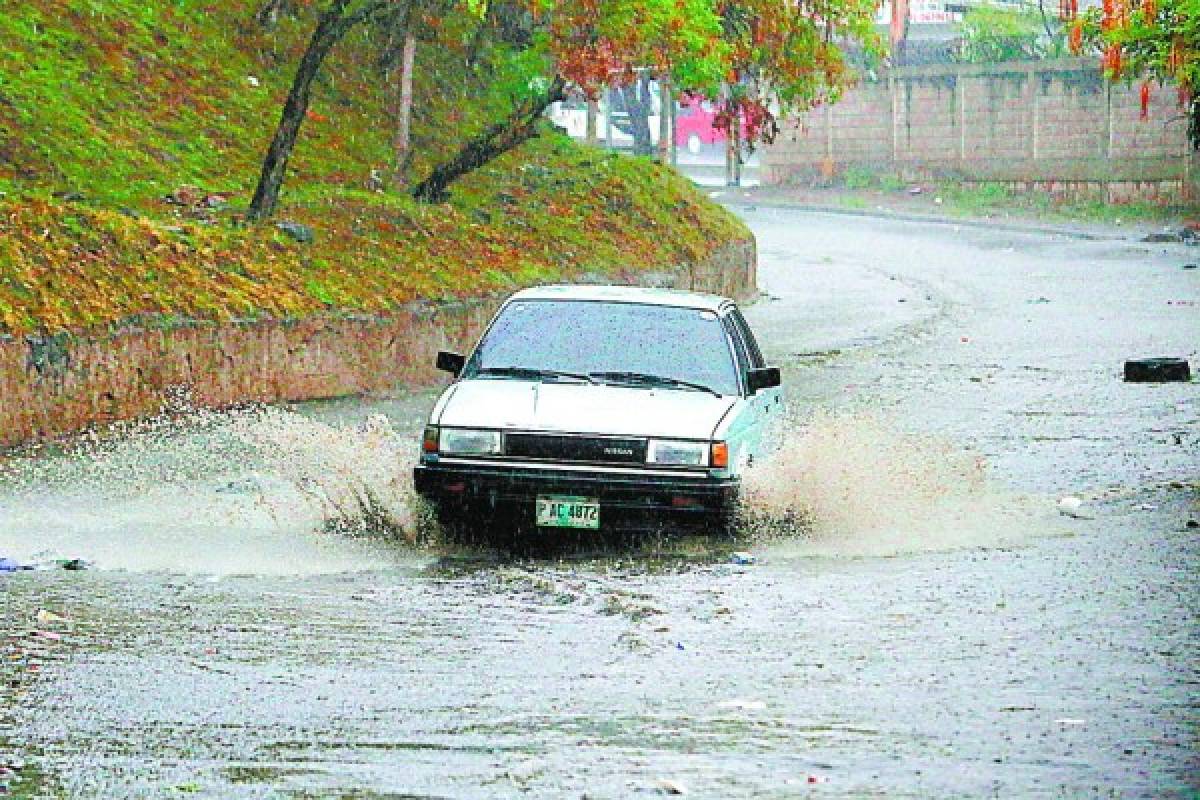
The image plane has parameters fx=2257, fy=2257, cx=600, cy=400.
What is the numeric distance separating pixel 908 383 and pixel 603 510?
12.0 m

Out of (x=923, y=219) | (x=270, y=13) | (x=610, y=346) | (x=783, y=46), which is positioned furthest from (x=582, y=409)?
(x=923, y=219)

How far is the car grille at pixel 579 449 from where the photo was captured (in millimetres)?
12250

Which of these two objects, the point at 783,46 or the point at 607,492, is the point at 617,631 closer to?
the point at 607,492

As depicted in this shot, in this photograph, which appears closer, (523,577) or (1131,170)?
(523,577)

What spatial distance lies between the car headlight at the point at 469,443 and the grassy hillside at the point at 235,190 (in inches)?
250

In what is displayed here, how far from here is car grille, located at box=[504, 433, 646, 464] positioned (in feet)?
40.2

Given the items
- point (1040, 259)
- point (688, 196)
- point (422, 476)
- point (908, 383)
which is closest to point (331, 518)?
point (422, 476)

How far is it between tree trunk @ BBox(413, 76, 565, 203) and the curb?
20.6m

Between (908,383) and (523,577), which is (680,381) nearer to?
(523,577)

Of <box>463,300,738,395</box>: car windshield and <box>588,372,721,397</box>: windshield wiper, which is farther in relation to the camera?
<box>463,300,738,395</box>: car windshield

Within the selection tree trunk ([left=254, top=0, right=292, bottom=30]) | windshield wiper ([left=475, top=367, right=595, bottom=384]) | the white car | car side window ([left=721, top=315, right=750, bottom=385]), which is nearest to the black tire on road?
car side window ([left=721, top=315, right=750, bottom=385])

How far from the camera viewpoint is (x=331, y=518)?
13.5 metres

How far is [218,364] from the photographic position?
2020 centimetres

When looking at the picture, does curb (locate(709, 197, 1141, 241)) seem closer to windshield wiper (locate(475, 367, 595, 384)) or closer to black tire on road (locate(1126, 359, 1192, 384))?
black tire on road (locate(1126, 359, 1192, 384))
